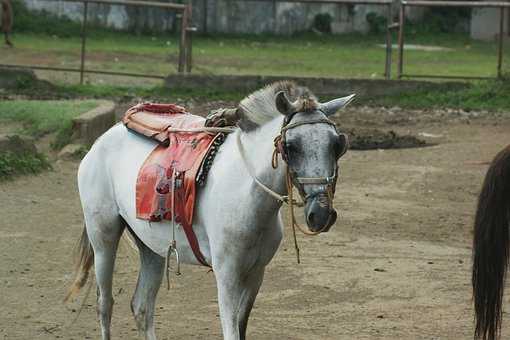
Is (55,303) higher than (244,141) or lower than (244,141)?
lower

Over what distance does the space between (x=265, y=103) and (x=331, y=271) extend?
2989 mm

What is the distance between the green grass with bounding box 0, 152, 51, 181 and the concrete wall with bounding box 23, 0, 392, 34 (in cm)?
1344

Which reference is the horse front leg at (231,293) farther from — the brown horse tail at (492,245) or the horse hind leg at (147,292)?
the brown horse tail at (492,245)

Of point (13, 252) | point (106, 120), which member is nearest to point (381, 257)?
point (13, 252)

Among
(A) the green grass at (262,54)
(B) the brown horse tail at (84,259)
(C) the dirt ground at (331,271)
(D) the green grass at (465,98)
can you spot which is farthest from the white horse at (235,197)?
(A) the green grass at (262,54)

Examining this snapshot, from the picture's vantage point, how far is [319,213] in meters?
4.75

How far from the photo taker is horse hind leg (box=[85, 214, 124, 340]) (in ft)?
20.0

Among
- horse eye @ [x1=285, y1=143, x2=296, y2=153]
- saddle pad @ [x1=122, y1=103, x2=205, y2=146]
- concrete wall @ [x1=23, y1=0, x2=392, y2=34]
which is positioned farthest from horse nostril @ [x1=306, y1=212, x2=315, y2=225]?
concrete wall @ [x1=23, y1=0, x2=392, y2=34]

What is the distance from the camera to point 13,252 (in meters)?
8.37

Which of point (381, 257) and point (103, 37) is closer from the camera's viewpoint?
point (381, 257)

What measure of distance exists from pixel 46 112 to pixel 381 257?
19.8 ft

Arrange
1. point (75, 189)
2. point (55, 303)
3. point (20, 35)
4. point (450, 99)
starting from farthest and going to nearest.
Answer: point (20, 35) < point (450, 99) < point (75, 189) < point (55, 303)

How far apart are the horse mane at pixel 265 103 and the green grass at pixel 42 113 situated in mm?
7490

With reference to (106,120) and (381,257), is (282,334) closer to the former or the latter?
(381,257)
